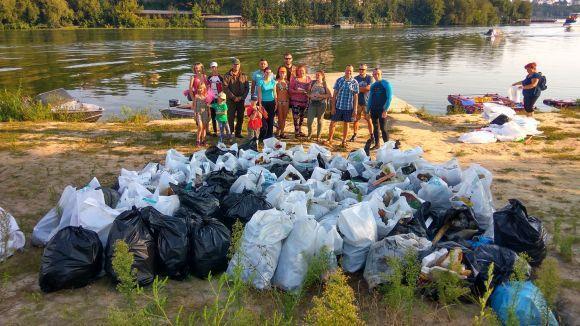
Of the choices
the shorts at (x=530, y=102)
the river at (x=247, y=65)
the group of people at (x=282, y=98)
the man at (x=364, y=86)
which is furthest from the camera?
the river at (x=247, y=65)

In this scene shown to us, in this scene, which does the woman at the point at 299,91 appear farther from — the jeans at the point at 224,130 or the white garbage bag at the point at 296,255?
the white garbage bag at the point at 296,255

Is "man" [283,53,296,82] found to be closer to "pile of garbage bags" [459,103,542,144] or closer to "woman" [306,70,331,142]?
"woman" [306,70,331,142]

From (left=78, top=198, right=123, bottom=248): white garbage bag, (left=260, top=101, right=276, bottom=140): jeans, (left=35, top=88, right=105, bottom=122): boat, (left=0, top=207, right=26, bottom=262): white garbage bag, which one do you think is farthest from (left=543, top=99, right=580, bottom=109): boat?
(left=0, top=207, right=26, bottom=262): white garbage bag

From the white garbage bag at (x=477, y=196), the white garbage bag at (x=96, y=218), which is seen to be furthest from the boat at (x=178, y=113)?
the white garbage bag at (x=477, y=196)

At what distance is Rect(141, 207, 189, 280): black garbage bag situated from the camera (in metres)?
3.43

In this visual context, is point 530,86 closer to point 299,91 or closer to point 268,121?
point 299,91

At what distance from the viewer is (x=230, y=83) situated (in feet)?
24.6

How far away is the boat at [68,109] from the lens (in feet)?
34.4

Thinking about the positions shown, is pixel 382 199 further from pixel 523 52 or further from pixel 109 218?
pixel 523 52

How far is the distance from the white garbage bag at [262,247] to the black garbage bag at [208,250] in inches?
7.4

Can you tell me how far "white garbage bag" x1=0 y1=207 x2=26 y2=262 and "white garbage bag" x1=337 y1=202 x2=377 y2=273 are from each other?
2.72 metres

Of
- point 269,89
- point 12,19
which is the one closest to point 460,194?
point 269,89

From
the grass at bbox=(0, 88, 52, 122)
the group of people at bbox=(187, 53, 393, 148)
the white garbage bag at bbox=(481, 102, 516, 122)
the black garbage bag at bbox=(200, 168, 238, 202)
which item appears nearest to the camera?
the black garbage bag at bbox=(200, 168, 238, 202)

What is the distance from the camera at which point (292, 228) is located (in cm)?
347
